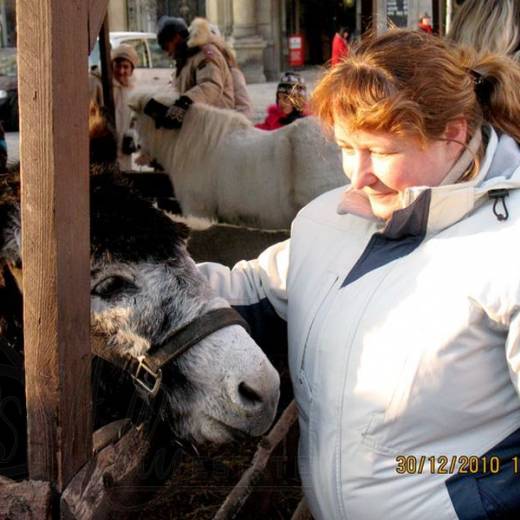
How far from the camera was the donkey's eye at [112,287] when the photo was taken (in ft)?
5.55

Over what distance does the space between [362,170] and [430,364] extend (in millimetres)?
391

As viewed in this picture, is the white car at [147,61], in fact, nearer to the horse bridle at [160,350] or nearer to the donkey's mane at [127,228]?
the donkey's mane at [127,228]

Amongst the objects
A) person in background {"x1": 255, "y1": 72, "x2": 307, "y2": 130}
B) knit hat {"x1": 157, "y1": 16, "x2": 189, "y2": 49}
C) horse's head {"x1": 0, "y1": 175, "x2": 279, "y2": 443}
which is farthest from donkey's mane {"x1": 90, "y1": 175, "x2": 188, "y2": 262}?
knit hat {"x1": 157, "y1": 16, "x2": 189, "y2": 49}

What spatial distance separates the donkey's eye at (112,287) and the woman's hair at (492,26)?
1.80 metres

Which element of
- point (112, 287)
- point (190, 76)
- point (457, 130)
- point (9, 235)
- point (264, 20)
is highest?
point (264, 20)

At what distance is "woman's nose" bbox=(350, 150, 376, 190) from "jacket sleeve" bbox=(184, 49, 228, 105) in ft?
14.4

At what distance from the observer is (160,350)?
5.49ft

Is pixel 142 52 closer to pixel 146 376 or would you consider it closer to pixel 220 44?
pixel 220 44

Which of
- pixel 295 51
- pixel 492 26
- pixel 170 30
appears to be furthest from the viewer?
pixel 295 51

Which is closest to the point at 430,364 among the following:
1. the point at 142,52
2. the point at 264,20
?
the point at 142,52

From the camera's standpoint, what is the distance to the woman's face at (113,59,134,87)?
6.57m

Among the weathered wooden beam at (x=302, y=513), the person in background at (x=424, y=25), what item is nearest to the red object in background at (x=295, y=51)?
the person in background at (x=424, y=25)

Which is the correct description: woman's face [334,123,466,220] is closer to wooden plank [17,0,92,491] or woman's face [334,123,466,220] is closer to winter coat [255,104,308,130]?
wooden plank [17,0,92,491]

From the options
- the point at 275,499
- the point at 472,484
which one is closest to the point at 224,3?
the point at 275,499
